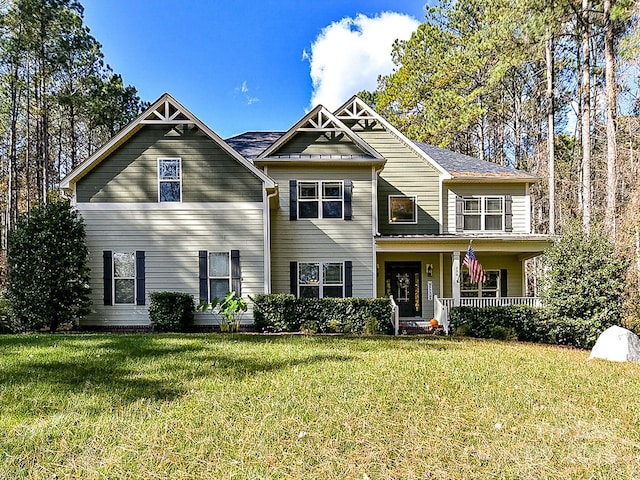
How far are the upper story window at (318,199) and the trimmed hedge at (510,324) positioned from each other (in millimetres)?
4805

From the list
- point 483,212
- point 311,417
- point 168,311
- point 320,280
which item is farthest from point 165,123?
point 483,212

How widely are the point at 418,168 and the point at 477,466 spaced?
13043 mm

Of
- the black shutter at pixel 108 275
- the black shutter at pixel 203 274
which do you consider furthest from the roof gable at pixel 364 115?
the black shutter at pixel 108 275

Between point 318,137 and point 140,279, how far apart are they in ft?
23.9

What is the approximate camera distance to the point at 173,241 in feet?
39.2

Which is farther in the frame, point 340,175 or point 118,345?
point 340,175

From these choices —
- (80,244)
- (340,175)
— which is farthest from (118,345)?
(340,175)

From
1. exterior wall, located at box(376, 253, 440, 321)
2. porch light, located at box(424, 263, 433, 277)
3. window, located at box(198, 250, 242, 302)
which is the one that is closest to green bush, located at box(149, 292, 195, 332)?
window, located at box(198, 250, 242, 302)

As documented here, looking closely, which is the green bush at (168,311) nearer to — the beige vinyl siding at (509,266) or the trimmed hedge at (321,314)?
the trimmed hedge at (321,314)

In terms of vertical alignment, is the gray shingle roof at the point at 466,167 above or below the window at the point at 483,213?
above

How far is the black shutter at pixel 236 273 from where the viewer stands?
39.0 ft

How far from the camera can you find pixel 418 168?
49.7 ft

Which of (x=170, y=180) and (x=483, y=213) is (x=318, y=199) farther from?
(x=483, y=213)

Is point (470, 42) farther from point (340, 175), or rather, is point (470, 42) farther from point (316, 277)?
point (316, 277)
